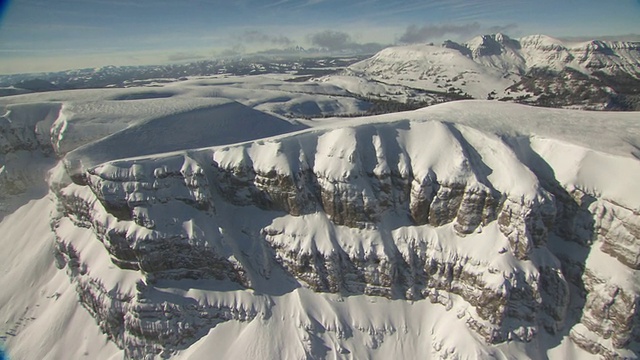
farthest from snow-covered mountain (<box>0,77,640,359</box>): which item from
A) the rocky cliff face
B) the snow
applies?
the snow

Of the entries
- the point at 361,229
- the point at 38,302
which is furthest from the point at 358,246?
the point at 38,302

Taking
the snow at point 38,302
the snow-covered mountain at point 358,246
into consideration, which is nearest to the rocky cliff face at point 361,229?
the snow-covered mountain at point 358,246

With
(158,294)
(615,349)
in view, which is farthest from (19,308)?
(615,349)

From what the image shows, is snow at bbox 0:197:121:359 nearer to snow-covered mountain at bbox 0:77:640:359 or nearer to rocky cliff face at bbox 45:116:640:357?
snow-covered mountain at bbox 0:77:640:359

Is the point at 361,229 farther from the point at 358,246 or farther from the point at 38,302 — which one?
the point at 38,302

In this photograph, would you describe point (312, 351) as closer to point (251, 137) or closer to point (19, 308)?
point (251, 137)

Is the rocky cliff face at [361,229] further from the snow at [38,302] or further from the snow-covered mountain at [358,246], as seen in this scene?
the snow at [38,302]
